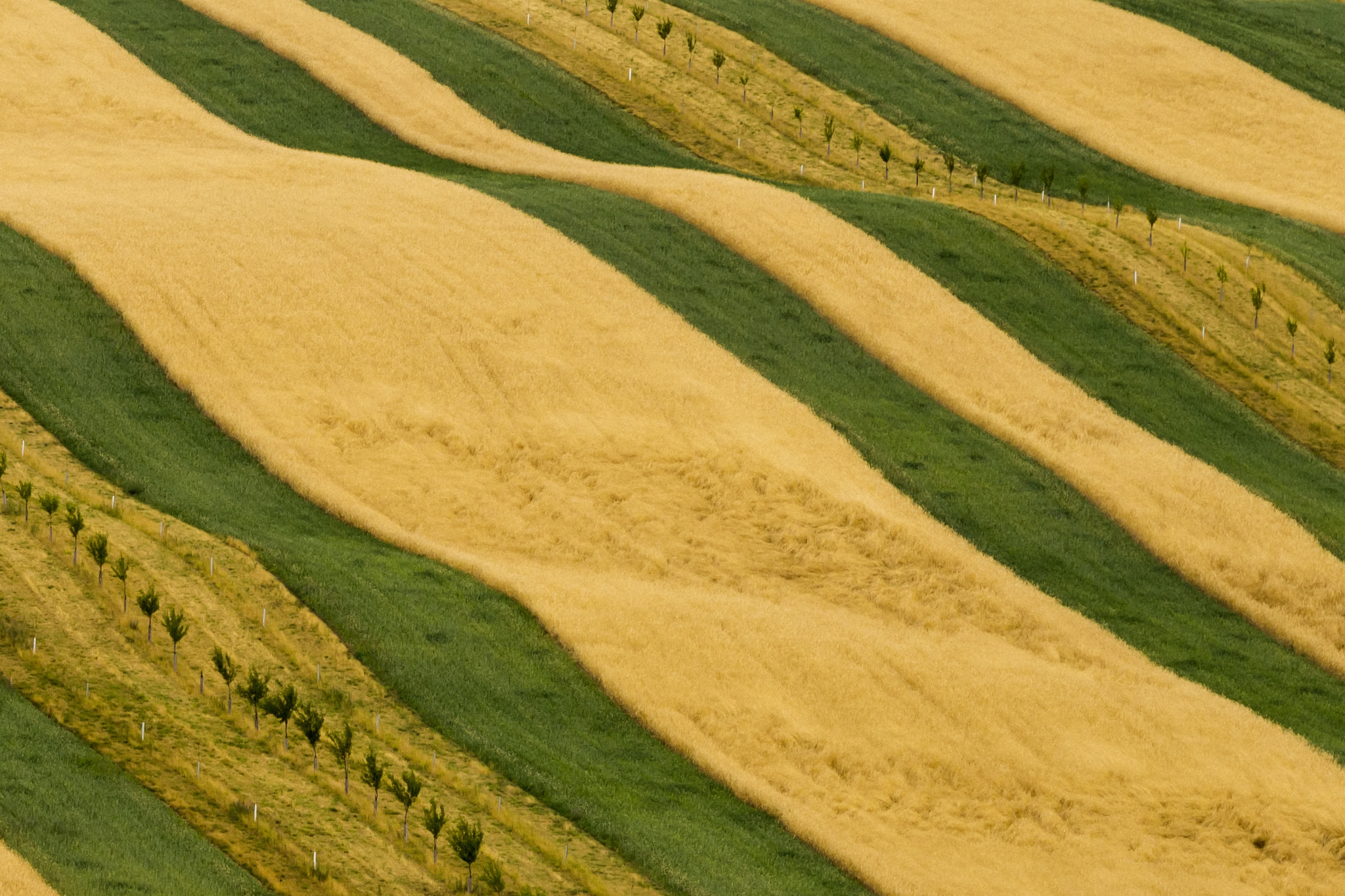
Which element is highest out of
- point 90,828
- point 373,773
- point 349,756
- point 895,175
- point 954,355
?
point 895,175

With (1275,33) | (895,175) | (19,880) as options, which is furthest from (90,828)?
(1275,33)

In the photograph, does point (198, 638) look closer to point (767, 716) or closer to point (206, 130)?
point (767, 716)

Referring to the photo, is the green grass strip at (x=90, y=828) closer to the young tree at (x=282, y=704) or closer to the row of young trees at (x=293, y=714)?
the young tree at (x=282, y=704)

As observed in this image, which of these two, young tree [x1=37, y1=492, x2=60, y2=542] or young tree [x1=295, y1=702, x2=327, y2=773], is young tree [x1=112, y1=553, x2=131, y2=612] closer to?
young tree [x1=37, y1=492, x2=60, y2=542]

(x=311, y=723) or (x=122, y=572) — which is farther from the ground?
(x=122, y=572)

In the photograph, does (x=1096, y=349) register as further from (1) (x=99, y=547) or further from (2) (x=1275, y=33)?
(2) (x=1275, y=33)

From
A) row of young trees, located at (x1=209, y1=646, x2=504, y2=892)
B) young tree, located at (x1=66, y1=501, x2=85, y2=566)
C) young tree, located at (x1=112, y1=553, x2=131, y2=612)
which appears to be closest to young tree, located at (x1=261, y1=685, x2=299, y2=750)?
row of young trees, located at (x1=209, y1=646, x2=504, y2=892)
